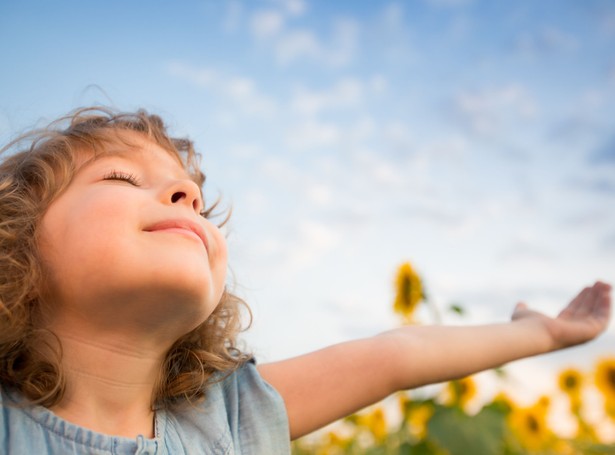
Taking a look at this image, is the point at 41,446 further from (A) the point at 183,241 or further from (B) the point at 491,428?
(B) the point at 491,428

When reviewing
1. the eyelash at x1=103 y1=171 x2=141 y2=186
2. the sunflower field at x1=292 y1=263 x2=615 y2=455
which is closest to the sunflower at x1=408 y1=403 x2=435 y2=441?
the sunflower field at x1=292 y1=263 x2=615 y2=455

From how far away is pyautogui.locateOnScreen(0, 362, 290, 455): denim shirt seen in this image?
3.88 ft

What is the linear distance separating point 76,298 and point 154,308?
0.50 ft

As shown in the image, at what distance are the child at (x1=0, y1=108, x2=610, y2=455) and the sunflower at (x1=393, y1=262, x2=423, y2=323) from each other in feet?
3.64

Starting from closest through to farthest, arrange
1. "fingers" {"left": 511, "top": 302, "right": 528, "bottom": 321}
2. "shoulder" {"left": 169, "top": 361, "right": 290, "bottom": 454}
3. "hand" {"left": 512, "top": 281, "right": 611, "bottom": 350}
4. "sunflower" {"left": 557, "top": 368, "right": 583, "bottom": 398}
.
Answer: "shoulder" {"left": 169, "top": 361, "right": 290, "bottom": 454}
"hand" {"left": 512, "top": 281, "right": 611, "bottom": 350}
"fingers" {"left": 511, "top": 302, "right": 528, "bottom": 321}
"sunflower" {"left": 557, "top": 368, "right": 583, "bottom": 398}

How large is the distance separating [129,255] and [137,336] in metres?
0.19

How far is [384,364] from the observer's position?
1522mm

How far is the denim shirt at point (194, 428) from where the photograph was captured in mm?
1184

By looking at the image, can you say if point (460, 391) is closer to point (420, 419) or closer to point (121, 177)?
point (420, 419)

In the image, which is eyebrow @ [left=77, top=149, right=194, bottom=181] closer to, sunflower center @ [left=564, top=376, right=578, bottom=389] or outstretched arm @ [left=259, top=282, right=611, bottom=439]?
outstretched arm @ [left=259, top=282, right=611, bottom=439]

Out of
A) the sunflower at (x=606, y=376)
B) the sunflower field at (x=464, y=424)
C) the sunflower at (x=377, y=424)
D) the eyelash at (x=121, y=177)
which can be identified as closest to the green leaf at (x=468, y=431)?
the sunflower field at (x=464, y=424)

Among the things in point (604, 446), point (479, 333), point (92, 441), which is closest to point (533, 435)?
point (604, 446)

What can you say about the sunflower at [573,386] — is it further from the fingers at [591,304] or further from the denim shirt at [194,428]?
the denim shirt at [194,428]

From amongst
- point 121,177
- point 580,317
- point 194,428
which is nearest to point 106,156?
point 121,177
